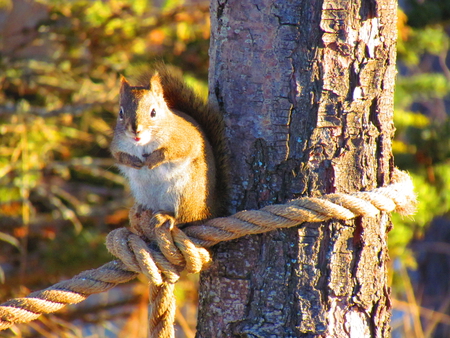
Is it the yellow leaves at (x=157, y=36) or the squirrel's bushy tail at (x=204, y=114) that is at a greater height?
the yellow leaves at (x=157, y=36)

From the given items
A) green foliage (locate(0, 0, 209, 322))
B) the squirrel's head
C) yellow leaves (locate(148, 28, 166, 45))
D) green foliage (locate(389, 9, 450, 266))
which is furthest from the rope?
yellow leaves (locate(148, 28, 166, 45))

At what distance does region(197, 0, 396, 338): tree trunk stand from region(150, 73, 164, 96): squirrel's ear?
24 centimetres

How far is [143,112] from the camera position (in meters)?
1.15

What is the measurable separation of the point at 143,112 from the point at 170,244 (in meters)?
0.35

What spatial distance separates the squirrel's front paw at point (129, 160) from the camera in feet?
3.47

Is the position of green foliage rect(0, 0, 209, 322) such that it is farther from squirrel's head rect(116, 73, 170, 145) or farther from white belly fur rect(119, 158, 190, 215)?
white belly fur rect(119, 158, 190, 215)

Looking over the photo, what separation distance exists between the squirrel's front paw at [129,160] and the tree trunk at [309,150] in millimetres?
243

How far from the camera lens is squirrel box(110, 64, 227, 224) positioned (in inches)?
39.4

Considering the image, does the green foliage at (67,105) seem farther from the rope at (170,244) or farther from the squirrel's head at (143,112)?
the rope at (170,244)

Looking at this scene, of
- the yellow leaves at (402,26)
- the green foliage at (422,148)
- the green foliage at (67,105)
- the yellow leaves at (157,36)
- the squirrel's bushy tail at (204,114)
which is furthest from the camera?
the yellow leaves at (157,36)

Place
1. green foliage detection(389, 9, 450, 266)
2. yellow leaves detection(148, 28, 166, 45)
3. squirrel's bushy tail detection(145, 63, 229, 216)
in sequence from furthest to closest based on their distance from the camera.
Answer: yellow leaves detection(148, 28, 166, 45), green foliage detection(389, 9, 450, 266), squirrel's bushy tail detection(145, 63, 229, 216)

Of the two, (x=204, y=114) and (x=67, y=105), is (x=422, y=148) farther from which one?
(x=67, y=105)

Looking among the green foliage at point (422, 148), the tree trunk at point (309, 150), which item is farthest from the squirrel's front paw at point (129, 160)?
the green foliage at point (422, 148)

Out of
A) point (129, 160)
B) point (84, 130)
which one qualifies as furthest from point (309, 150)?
point (84, 130)
